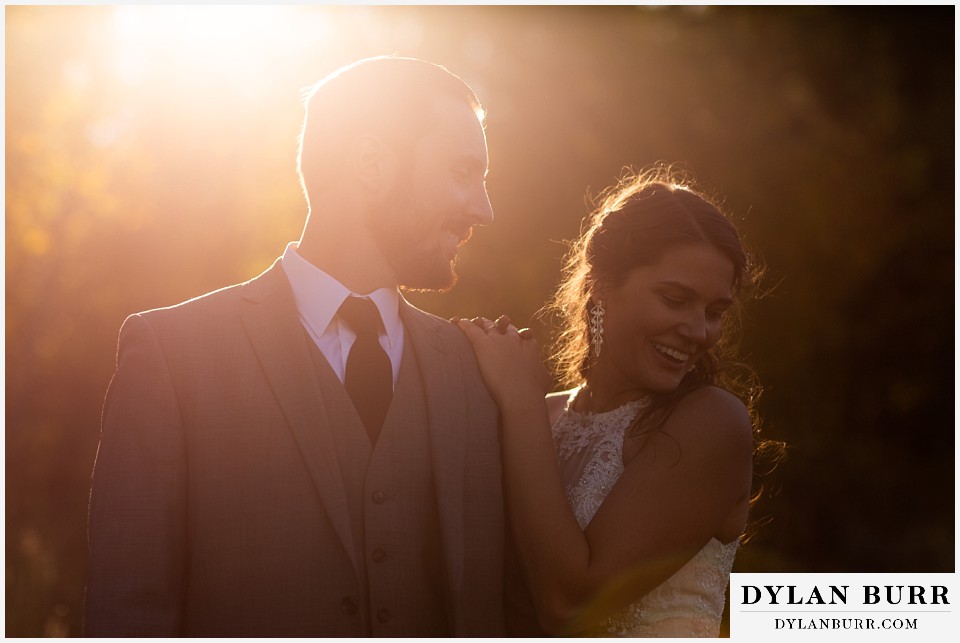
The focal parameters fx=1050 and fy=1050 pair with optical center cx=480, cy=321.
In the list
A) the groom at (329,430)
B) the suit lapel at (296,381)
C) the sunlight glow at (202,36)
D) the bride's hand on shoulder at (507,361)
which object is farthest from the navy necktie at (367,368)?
the sunlight glow at (202,36)

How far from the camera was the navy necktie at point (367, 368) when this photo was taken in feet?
9.63

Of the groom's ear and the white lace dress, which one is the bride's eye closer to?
the white lace dress

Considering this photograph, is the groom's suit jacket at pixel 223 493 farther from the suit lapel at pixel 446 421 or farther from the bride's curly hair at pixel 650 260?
the bride's curly hair at pixel 650 260

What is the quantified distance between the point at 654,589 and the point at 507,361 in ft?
3.20

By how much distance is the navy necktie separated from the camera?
116 inches

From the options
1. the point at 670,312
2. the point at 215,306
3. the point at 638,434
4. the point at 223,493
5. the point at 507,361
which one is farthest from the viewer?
the point at 638,434

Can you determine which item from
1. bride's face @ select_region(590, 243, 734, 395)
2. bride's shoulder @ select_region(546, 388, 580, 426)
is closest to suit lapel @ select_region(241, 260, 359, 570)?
bride's face @ select_region(590, 243, 734, 395)

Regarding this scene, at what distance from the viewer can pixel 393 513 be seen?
2.86 m

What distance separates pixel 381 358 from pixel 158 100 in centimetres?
470

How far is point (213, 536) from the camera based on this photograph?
2.79 m

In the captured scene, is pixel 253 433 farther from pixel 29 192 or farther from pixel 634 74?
pixel 634 74

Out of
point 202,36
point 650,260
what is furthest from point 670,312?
point 202,36

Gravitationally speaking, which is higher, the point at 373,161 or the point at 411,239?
the point at 373,161

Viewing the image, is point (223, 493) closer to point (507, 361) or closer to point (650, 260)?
point (507, 361)
